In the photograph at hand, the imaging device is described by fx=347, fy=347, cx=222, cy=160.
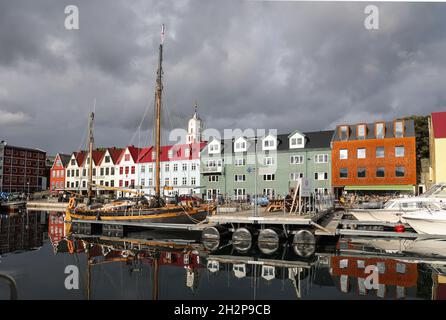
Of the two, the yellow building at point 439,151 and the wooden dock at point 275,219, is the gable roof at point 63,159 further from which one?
the yellow building at point 439,151

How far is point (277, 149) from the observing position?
56.3 meters

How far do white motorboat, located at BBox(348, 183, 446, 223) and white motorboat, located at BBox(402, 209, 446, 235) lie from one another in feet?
7.84

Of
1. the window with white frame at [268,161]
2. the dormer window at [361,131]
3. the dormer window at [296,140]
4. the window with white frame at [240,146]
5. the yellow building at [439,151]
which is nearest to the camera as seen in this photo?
the yellow building at [439,151]

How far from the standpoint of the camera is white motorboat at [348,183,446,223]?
28141mm

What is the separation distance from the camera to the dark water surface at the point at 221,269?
48.0ft

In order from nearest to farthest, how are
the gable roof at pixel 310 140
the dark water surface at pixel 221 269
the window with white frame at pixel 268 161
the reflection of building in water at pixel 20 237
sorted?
1. the dark water surface at pixel 221 269
2. the reflection of building in water at pixel 20 237
3. the gable roof at pixel 310 140
4. the window with white frame at pixel 268 161

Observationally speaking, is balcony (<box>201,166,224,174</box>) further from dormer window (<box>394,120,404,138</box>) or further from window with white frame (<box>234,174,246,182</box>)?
dormer window (<box>394,120,404,138</box>)

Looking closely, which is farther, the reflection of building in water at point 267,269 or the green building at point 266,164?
the green building at point 266,164

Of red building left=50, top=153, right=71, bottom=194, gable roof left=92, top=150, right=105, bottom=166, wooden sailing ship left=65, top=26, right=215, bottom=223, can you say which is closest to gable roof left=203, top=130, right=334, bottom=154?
wooden sailing ship left=65, top=26, right=215, bottom=223

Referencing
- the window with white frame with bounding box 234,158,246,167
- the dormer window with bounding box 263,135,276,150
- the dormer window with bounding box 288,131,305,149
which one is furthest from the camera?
the window with white frame with bounding box 234,158,246,167

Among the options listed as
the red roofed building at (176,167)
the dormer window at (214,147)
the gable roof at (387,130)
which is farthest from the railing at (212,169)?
the gable roof at (387,130)

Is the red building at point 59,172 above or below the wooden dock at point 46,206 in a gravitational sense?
above

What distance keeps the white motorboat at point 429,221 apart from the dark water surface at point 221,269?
1.23 metres
